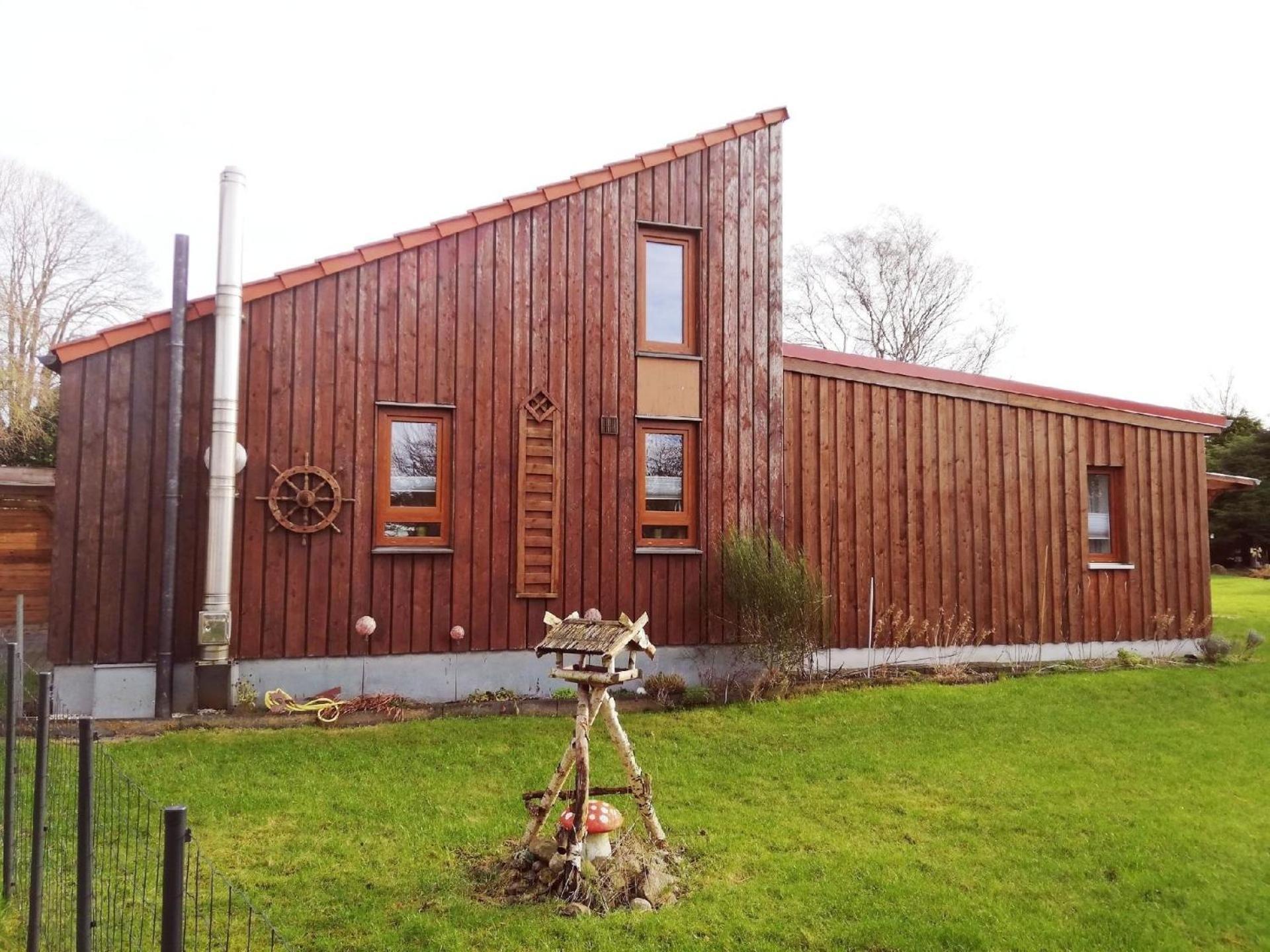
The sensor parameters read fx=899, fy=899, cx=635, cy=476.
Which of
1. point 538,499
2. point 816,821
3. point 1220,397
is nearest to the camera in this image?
point 816,821

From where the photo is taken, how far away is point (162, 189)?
69.4 feet

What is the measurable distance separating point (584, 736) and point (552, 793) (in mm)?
325

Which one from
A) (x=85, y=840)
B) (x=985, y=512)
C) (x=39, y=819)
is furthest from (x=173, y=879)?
(x=985, y=512)

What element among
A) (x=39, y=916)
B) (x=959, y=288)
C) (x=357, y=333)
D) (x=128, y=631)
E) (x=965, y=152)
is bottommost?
(x=39, y=916)

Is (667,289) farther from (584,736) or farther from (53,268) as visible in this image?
(53,268)

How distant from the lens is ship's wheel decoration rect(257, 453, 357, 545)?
8227 mm

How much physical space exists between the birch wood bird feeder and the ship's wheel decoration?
4.34 meters

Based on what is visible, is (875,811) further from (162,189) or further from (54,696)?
(162,189)

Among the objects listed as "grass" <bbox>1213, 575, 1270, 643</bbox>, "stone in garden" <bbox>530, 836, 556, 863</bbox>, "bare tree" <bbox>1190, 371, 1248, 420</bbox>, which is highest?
"bare tree" <bbox>1190, 371, 1248, 420</bbox>

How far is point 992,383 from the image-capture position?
1134cm

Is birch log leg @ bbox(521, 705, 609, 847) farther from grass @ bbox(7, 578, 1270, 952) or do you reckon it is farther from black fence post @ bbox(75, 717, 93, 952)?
black fence post @ bbox(75, 717, 93, 952)

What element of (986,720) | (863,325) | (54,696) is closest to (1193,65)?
(986,720)

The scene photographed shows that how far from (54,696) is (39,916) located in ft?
16.0

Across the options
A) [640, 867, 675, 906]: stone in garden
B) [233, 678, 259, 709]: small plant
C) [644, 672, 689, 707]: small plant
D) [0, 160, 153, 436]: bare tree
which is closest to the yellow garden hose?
[233, 678, 259, 709]: small plant
